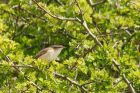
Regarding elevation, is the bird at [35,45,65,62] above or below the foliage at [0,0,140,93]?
below

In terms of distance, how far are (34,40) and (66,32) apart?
2.48 feet

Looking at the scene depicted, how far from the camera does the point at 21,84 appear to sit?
708cm

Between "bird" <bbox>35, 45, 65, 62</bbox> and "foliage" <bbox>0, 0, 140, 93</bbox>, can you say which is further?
"bird" <bbox>35, 45, 65, 62</bbox>

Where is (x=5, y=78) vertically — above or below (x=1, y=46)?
below

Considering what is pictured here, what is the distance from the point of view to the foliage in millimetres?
7352

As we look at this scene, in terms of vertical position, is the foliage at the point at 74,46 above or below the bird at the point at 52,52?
above

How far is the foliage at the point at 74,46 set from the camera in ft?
24.1

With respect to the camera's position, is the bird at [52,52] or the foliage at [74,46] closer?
the foliage at [74,46]

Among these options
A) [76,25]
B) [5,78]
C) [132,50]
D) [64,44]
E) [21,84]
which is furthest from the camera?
[64,44]

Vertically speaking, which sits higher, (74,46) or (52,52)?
(74,46)

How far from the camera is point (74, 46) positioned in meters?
8.77

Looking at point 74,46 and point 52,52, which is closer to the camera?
point 74,46

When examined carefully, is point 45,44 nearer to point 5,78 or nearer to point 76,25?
point 76,25

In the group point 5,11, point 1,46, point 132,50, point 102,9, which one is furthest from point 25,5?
point 1,46
